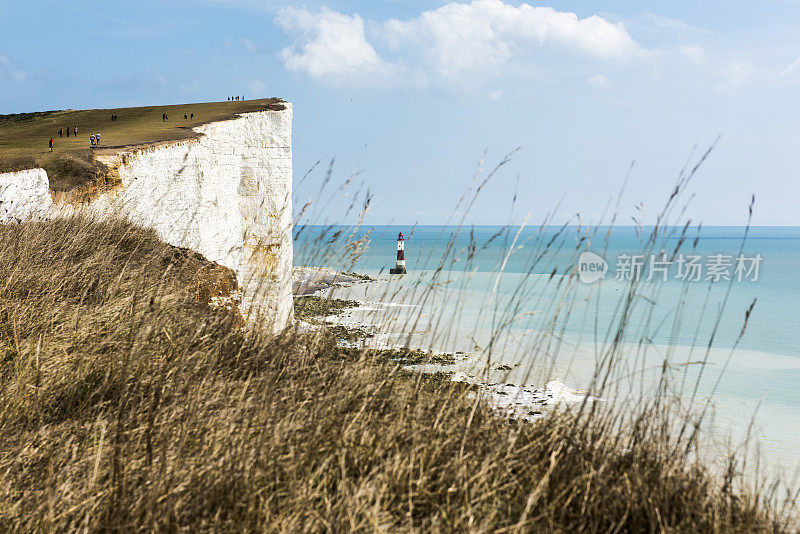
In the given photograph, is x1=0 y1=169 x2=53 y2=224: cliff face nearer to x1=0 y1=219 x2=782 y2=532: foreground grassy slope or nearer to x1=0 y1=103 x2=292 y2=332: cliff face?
x1=0 y1=103 x2=292 y2=332: cliff face


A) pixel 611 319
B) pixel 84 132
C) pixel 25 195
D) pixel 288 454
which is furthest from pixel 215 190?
pixel 288 454

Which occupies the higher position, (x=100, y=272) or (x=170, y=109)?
(x=170, y=109)

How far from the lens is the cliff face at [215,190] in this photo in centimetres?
647

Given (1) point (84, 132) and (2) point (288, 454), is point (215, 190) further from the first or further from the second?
(2) point (288, 454)

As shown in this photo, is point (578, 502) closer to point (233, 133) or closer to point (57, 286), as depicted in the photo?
point (57, 286)

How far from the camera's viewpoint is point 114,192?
24.9ft

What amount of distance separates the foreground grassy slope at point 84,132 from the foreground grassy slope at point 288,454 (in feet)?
17.8

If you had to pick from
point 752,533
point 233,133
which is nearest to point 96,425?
point 752,533

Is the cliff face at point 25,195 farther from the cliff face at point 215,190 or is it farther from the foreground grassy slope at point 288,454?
the foreground grassy slope at point 288,454

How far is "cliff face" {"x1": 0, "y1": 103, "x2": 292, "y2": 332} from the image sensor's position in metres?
6.47

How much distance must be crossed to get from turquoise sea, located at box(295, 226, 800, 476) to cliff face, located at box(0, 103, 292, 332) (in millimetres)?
1049

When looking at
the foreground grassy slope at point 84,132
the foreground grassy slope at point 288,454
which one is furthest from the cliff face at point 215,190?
the foreground grassy slope at point 288,454

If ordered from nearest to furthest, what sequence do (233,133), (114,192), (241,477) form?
(241,477)
(114,192)
(233,133)

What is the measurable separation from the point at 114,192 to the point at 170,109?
10759 millimetres
